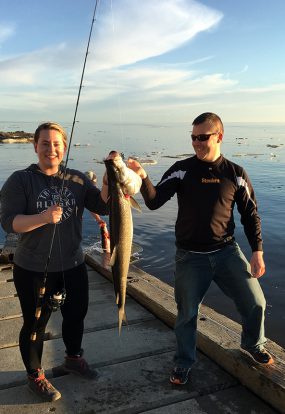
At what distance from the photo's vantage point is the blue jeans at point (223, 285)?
4.08 m

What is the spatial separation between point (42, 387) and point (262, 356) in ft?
7.34

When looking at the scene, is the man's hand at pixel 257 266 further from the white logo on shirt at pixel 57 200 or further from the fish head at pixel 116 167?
the white logo on shirt at pixel 57 200

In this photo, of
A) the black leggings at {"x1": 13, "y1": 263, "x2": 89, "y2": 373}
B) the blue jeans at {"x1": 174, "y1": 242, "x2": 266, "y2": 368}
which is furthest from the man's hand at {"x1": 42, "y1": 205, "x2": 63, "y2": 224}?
the blue jeans at {"x1": 174, "y1": 242, "x2": 266, "y2": 368}

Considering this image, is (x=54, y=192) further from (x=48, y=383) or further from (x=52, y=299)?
(x=48, y=383)

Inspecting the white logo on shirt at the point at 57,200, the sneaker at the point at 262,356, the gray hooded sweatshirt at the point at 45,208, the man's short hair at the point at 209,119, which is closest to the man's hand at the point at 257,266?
the sneaker at the point at 262,356

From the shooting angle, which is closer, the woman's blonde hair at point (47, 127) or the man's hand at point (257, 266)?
the woman's blonde hair at point (47, 127)

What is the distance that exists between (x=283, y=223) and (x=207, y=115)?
1371 centimetres

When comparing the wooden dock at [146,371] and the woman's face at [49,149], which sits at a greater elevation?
the woman's face at [49,149]

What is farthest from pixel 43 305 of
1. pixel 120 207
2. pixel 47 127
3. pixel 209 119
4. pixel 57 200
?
pixel 209 119

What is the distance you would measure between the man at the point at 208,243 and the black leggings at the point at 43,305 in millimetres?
1031

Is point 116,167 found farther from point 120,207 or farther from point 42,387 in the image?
point 42,387

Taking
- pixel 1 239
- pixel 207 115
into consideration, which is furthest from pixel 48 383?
pixel 1 239

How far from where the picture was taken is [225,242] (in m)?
4.21

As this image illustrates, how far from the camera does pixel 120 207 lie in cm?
328
